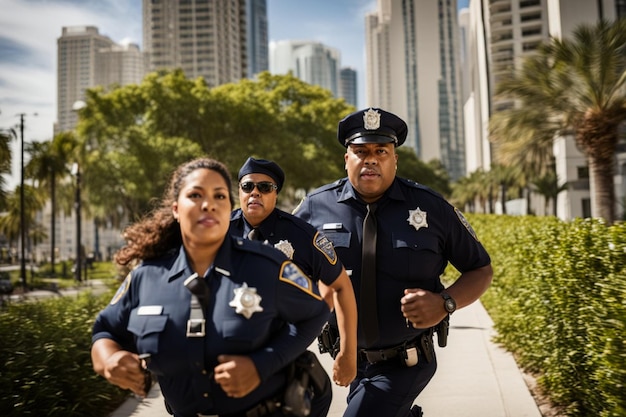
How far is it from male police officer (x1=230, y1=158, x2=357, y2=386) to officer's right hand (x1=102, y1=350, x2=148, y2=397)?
1076 millimetres

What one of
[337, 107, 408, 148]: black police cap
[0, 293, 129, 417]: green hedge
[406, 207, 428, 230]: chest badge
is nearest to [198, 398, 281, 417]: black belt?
[406, 207, 428, 230]: chest badge

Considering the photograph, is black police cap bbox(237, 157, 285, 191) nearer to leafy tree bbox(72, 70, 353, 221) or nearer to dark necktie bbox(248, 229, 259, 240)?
dark necktie bbox(248, 229, 259, 240)

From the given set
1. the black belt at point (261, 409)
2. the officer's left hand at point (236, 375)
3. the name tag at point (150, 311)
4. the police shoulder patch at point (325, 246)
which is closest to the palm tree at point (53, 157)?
the police shoulder patch at point (325, 246)

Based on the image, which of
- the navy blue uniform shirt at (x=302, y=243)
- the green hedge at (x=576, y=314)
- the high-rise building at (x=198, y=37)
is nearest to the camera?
the navy blue uniform shirt at (x=302, y=243)

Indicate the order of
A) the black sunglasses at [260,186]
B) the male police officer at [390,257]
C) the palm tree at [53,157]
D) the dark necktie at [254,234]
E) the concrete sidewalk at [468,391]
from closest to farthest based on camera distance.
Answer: the male police officer at [390,257] < the dark necktie at [254,234] < the black sunglasses at [260,186] < the concrete sidewalk at [468,391] < the palm tree at [53,157]

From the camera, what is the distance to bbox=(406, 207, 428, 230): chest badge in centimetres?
328

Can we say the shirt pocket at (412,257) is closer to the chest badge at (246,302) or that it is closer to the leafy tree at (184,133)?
the chest badge at (246,302)

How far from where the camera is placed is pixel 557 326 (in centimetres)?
533

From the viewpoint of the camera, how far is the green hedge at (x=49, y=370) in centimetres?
480

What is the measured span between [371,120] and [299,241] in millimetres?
767

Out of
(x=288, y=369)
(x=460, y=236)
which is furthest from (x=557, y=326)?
(x=288, y=369)

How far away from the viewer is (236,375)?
195 centimetres

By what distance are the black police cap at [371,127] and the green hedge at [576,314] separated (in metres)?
1.54

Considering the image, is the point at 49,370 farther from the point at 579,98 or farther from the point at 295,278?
the point at 579,98
